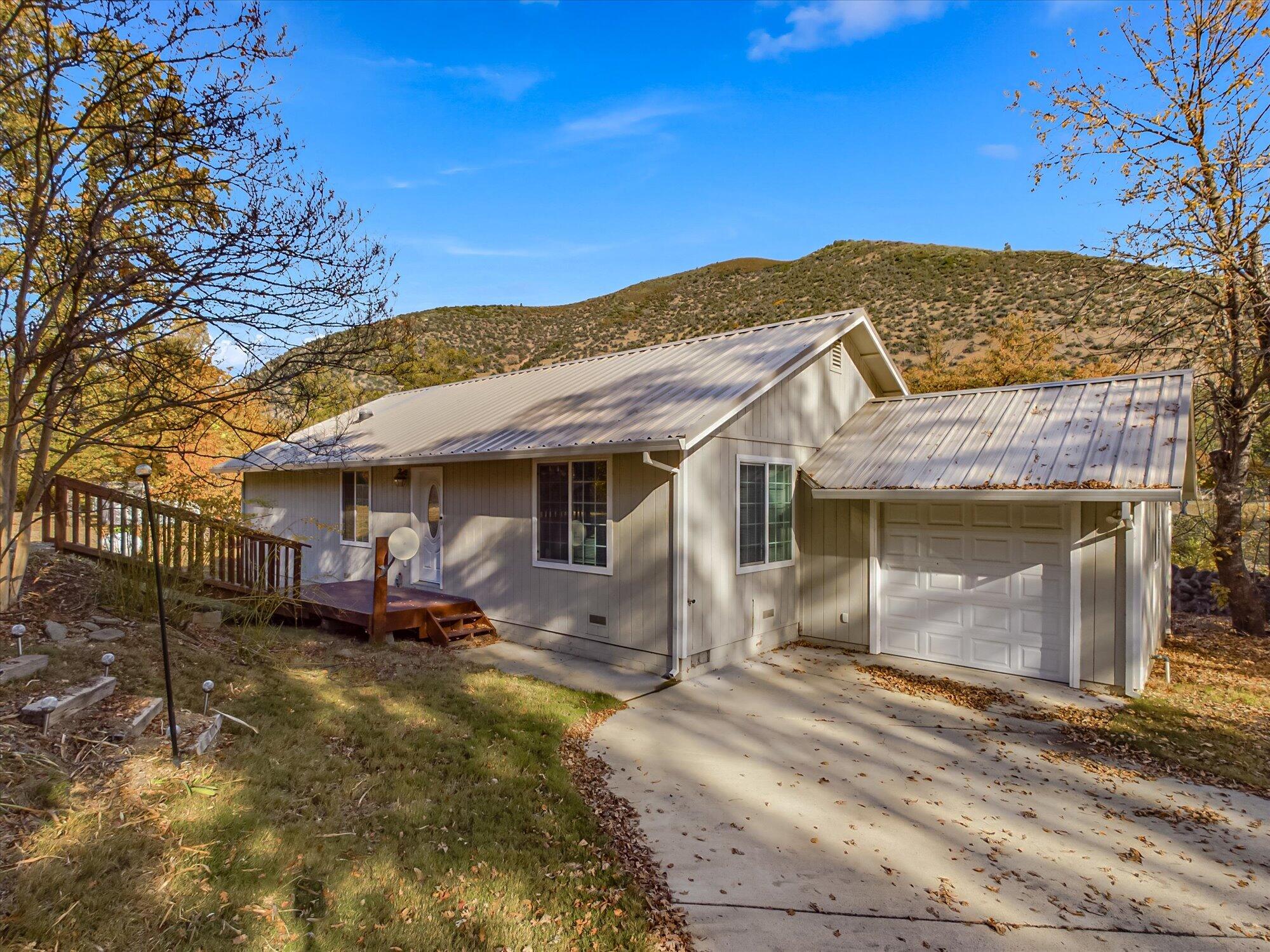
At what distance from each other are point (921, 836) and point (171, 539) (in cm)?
722

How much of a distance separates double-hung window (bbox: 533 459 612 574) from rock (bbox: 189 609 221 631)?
3557 millimetres

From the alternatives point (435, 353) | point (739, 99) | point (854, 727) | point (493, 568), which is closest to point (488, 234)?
point (739, 99)

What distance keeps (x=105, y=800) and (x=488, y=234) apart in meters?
14.5

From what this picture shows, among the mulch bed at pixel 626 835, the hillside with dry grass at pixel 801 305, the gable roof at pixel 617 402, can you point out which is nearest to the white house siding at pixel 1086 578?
the gable roof at pixel 617 402

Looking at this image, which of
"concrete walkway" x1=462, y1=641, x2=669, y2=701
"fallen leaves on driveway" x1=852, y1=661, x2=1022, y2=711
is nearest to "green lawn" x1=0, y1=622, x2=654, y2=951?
"concrete walkway" x1=462, y1=641, x2=669, y2=701

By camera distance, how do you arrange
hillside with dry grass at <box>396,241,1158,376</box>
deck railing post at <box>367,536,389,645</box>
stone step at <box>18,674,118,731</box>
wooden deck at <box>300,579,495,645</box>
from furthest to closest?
Answer: hillside with dry grass at <box>396,241,1158,376</box> < wooden deck at <box>300,579,495,645</box> < deck railing post at <box>367,536,389,645</box> < stone step at <box>18,674,118,731</box>

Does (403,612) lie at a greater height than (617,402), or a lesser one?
lesser

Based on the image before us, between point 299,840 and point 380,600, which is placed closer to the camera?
point 299,840

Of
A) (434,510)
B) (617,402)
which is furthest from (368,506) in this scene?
(617,402)

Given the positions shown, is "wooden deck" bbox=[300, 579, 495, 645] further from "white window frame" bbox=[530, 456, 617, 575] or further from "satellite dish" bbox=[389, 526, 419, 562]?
"white window frame" bbox=[530, 456, 617, 575]

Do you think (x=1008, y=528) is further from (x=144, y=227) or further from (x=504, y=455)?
(x=144, y=227)

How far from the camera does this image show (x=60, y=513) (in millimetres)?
7020

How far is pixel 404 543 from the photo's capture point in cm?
955

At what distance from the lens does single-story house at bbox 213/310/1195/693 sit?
6.91 meters
